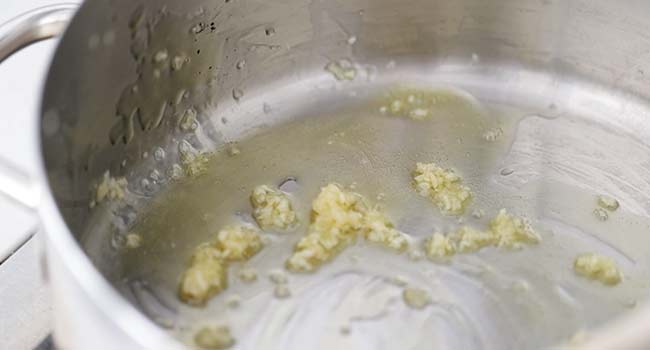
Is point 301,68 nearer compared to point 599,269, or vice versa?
point 599,269

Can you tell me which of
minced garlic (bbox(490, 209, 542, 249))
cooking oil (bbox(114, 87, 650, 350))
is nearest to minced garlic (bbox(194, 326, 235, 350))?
cooking oil (bbox(114, 87, 650, 350))

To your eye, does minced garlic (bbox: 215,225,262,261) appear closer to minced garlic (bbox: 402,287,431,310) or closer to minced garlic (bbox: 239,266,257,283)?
minced garlic (bbox: 239,266,257,283)

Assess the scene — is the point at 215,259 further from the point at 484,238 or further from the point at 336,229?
the point at 484,238

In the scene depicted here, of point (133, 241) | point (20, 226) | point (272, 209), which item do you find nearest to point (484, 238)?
point (272, 209)

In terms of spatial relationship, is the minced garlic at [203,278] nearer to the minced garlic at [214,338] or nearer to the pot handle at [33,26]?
the minced garlic at [214,338]

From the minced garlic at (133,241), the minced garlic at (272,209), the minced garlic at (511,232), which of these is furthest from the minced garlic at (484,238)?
the minced garlic at (133,241)

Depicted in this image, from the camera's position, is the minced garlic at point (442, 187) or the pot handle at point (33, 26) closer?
the pot handle at point (33, 26)

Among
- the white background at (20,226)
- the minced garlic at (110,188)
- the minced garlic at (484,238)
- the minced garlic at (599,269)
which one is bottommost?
the white background at (20,226)
